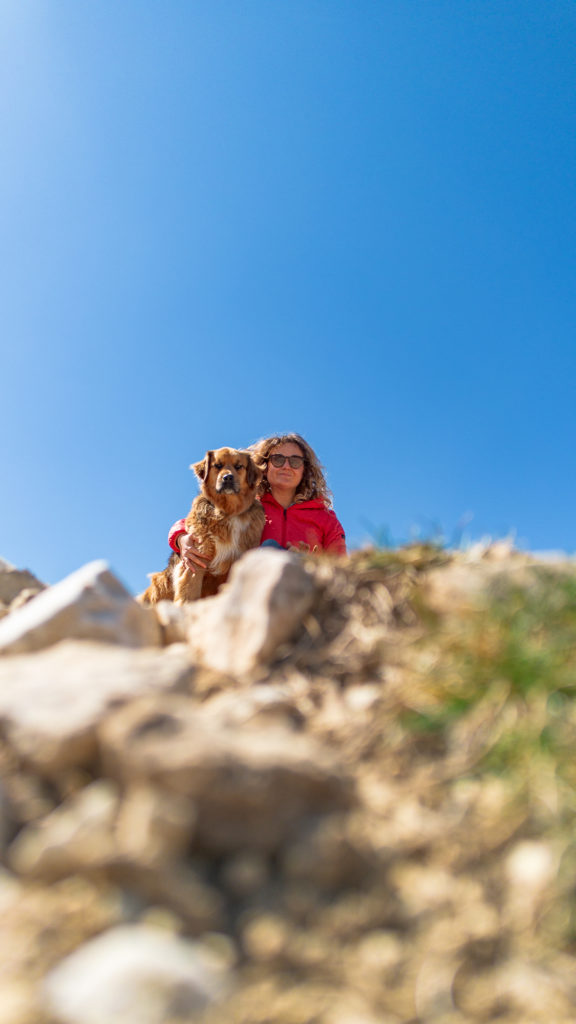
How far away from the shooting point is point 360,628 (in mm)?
2488

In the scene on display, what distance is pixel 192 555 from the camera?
760cm

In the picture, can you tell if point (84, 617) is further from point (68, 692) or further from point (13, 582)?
point (13, 582)

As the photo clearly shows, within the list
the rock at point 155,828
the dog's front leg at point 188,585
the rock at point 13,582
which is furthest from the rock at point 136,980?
the dog's front leg at point 188,585

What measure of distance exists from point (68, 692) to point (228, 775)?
65cm

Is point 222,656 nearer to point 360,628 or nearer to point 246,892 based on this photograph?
point 360,628

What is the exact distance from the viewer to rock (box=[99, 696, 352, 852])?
1.48 metres

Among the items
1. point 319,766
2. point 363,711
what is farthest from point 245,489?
point 319,766

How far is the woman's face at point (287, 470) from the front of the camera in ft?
25.6

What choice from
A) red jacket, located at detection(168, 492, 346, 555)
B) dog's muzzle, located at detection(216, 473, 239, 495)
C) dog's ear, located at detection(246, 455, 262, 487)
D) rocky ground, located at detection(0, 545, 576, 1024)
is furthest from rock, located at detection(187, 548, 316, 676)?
dog's ear, located at detection(246, 455, 262, 487)

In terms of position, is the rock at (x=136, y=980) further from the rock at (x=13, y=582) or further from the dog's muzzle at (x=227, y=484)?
the dog's muzzle at (x=227, y=484)

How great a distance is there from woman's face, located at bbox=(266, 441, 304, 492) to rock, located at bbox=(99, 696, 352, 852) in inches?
246

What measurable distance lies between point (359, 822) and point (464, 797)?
0.39 meters

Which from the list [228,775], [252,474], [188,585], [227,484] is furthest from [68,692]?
[252,474]

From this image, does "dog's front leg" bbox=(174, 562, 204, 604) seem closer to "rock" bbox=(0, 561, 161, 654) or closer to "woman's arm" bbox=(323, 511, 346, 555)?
"woman's arm" bbox=(323, 511, 346, 555)
